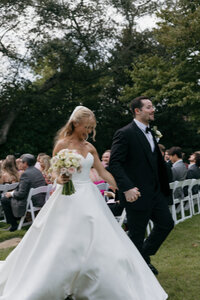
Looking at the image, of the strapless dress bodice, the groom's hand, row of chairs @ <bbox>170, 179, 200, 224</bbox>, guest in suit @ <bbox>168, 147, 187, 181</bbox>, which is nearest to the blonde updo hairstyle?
the strapless dress bodice

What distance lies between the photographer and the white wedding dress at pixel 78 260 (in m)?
3.68

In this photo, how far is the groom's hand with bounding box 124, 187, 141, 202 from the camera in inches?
173

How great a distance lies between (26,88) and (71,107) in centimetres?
350

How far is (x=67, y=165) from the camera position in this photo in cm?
389

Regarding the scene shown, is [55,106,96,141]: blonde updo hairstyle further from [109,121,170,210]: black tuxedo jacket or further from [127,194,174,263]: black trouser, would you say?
[127,194,174,263]: black trouser

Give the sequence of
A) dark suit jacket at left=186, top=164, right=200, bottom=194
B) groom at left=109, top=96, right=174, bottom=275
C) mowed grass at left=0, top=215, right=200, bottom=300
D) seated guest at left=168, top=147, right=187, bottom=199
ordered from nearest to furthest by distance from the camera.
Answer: mowed grass at left=0, top=215, right=200, bottom=300 → groom at left=109, top=96, right=174, bottom=275 → seated guest at left=168, top=147, right=187, bottom=199 → dark suit jacket at left=186, top=164, right=200, bottom=194

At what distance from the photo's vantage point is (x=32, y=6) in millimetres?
21094

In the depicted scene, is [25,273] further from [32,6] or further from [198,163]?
[32,6]

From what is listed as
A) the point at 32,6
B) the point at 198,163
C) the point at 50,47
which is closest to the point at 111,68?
the point at 50,47

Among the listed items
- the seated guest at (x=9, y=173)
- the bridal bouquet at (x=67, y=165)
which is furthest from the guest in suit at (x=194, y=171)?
the bridal bouquet at (x=67, y=165)

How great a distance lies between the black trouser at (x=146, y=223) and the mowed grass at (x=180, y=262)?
43cm

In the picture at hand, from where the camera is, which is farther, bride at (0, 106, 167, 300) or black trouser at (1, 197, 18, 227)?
black trouser at (1, 197, 18, 227)

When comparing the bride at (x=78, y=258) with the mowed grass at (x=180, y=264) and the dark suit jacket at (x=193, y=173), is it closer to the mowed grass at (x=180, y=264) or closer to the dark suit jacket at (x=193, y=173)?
the mowed grass at (x=180, y=264)

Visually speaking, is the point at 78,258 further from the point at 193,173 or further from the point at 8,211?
the point at 193,173
